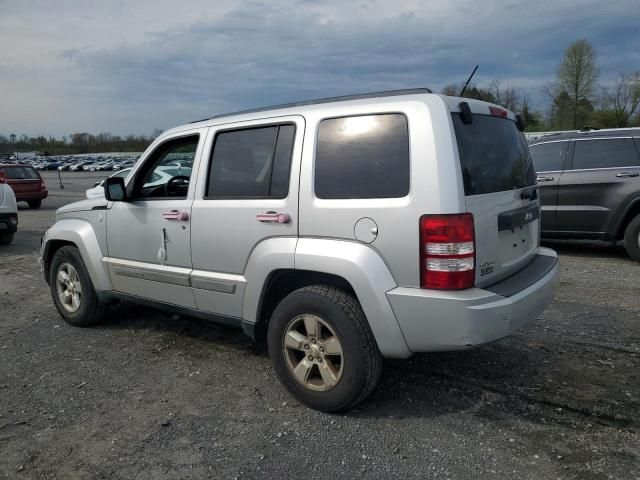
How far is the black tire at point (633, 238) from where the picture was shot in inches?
291

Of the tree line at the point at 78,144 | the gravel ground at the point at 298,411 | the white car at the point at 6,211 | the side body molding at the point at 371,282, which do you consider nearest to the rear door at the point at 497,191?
the side body molding at the point at 371,282

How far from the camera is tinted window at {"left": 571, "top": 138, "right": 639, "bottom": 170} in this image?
7652 mm

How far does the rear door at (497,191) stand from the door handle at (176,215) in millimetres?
2062

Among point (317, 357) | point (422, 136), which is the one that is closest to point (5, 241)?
point (317, 357)

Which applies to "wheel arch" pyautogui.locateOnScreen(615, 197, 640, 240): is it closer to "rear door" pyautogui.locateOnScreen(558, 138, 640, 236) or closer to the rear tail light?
"rear door" pyautogui.locateOnScreen(558, 138, 640, 236)

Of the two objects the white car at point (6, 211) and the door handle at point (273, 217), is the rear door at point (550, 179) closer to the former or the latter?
the door handle at point (273, 217)

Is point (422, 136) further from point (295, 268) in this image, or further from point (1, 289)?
point (1, 289)

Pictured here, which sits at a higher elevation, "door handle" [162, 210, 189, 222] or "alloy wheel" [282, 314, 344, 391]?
"door handle" [162, 210, 189, 222]

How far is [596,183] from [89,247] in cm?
674

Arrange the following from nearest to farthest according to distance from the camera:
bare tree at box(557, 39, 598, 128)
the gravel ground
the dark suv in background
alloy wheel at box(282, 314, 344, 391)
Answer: the gravel ground
alloy wheel at box(282, 314, 344, 391)
the dark suv in background
bare tree at box(557, 39, 598, 128)

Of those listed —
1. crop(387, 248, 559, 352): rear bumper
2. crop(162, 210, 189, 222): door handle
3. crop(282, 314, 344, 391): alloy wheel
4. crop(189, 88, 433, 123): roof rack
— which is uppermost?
crop(189, 88, 433, 123): roof rack

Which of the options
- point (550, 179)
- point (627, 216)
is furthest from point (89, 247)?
point (627, 216)

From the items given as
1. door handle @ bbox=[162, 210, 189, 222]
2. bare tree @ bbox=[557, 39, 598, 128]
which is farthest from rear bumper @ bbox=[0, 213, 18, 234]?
bare tree @ bbox=[557, 39, 598, 128]

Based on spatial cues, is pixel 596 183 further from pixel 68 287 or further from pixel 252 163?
pixel 68 287
